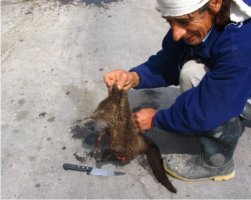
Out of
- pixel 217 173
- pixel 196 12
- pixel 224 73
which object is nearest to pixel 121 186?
pixel 217 173

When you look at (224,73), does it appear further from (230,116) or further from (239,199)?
(239,199)

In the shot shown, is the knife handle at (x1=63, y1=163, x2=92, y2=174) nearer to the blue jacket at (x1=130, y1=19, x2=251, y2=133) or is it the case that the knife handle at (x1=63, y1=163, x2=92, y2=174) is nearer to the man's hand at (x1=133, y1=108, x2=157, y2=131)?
the man's hand at (x1=133, y1=108, x2=157, y2=131)

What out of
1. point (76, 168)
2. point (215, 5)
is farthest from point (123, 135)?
point (215, 5)

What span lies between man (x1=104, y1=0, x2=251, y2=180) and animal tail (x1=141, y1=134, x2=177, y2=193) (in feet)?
0.16

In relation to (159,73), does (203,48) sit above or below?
above

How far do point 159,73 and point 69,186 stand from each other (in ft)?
3.28

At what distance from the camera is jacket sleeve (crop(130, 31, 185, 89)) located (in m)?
2.92

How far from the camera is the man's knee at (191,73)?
2.58m

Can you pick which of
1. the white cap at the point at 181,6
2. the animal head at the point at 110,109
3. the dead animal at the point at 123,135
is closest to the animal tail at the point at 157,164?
the dead animal at the point at 123,135

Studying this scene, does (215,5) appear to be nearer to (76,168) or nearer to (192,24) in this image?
(192,24)

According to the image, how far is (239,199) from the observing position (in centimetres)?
263

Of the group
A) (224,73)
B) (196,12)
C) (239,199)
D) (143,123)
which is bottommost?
(239,199)

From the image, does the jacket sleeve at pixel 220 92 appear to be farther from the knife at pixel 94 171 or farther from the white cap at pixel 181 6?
the knife at pixel 94 171

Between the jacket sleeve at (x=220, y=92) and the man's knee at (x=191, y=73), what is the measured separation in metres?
0.13
